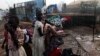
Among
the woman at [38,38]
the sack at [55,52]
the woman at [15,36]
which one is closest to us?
the woman at [15,36]

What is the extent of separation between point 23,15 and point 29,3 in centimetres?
116

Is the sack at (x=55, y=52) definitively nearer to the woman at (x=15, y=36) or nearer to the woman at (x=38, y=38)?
the woman at (x=38, y=38)

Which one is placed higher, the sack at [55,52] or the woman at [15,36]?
the woman at [15,36]

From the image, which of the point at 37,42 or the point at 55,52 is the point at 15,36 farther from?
the point at 37,42

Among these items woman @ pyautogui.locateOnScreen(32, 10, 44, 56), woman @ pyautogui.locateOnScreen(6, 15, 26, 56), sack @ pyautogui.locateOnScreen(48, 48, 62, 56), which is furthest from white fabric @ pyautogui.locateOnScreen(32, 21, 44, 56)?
woman @ pyautogui.locateOnScreen(6, 15, 26, 56)

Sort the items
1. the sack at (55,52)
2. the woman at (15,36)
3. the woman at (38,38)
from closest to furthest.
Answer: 1. the woman at (15,36)
2. the sack at (55,52)
3. the woman at (38,38)

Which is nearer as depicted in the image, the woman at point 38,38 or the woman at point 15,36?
the woman at point 15,36

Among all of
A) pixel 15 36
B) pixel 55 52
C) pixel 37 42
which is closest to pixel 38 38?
pixel 37 42

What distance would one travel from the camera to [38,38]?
8031 millimetres

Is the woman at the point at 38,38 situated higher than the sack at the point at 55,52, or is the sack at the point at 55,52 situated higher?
the woman at the point at 38,38

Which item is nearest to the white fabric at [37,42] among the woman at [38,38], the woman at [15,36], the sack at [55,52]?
the woman at [38,38]

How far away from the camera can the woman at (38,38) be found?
7883 millimetres

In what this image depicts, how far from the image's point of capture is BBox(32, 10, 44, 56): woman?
7.88 meters

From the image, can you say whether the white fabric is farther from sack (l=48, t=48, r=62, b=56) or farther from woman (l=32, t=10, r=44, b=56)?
sack (l=48, t=48, r=62, b=56)
